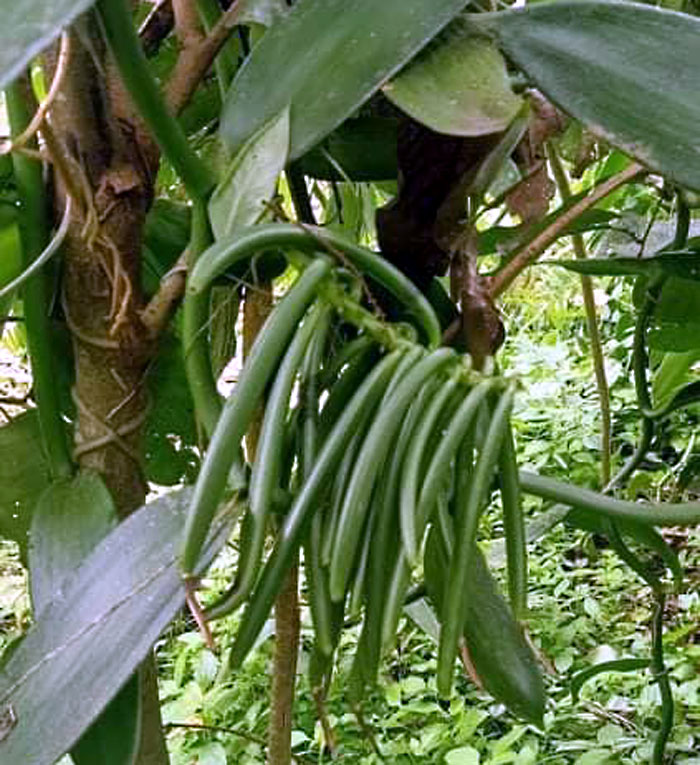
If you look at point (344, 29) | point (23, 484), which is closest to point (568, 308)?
point (23, 484)

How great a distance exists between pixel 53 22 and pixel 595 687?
1130mm

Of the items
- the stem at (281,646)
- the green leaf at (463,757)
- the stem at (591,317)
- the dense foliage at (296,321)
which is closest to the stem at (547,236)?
the dense foliage at (296,321)

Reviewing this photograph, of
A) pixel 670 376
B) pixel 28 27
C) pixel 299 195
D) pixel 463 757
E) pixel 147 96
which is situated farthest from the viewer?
pixel 463 757

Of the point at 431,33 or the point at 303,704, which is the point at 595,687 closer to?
the point at 303,704

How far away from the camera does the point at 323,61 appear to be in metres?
0.37

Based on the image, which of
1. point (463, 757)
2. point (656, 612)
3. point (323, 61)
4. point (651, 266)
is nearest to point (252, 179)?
point (323, 61)

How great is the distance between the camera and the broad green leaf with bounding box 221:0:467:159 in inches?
14.0

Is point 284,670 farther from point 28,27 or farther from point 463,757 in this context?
point 463,757

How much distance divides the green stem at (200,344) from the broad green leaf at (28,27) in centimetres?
11

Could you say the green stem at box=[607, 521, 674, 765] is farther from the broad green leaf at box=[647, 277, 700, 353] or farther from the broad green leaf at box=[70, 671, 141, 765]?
the broad green leaf at box=[70, 671, 141, 765]

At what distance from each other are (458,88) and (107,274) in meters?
0.18

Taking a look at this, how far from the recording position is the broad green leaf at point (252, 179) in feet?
1.22

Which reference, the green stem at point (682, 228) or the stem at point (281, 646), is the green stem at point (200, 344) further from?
the green stem at point (682, 228)

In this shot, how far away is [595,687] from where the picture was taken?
1280 mm
